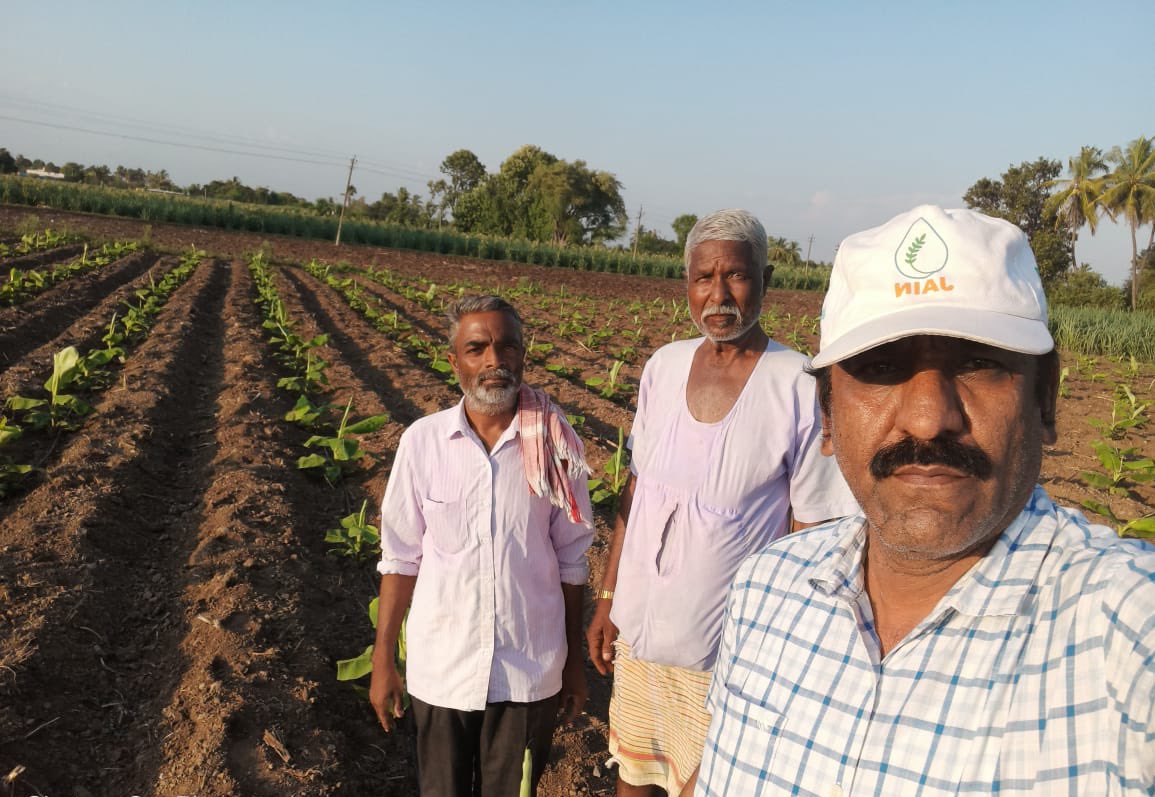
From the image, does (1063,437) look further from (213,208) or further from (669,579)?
(213,208)

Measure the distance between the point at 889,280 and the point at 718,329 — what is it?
1197 millimetres

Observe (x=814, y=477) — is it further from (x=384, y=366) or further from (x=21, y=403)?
(x=384, y=366)

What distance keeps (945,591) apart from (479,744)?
168 cm

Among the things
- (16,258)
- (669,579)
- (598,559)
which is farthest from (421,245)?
(669,579)

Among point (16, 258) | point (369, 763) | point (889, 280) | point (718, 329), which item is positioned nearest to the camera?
point (889, 280)

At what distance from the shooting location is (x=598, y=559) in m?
4.70

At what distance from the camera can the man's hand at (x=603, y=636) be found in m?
2.39

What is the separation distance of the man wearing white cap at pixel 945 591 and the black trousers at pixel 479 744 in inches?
46.9

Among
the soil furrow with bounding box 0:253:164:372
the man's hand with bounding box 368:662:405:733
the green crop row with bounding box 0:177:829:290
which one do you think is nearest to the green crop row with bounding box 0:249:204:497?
the soil furrow with bounding box 0:253:164:372

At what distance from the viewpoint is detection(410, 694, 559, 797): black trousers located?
2.22 meters

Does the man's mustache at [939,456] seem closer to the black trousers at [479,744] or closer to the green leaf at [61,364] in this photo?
the black trousers at [479,744]

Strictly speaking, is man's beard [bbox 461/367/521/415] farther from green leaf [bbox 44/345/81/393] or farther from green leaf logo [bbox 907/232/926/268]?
green leaf [bbox 44/345/81/393]

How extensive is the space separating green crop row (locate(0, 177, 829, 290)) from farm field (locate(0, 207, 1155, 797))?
21521 mm

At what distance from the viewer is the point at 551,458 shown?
2268mm
